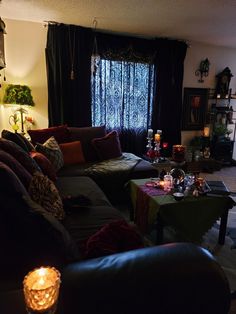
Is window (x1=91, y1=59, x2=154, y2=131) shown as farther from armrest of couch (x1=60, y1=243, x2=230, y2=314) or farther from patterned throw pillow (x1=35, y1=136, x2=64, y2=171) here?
armrest of couch (x1=60, y1=243, x2=230, y2=314)

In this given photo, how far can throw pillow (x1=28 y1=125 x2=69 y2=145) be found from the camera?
10.8 feet

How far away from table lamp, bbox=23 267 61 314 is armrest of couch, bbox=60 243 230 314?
0.31 ft

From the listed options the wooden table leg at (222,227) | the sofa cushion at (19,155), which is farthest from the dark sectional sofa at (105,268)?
the wooden table leg at (222,227)

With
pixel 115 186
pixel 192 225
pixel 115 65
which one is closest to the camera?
pixel 192 225

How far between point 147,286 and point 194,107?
452 centimetres

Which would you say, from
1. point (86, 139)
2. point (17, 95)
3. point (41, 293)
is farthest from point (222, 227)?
point (17, 95)

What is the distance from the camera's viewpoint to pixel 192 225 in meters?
2.09

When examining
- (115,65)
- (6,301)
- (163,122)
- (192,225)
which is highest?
(115,65)

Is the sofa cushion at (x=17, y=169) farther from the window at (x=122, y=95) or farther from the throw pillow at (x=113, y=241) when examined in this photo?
the window at (x=122, y=95)

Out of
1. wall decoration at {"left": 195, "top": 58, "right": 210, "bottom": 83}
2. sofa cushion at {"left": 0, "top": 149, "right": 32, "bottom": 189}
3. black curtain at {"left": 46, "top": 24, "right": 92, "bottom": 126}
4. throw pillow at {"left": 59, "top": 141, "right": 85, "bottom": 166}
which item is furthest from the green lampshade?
wall decoration at {"left": 195, "top": 58, "right": 210, "bottom": 83}

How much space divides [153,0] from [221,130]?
2.99 meters

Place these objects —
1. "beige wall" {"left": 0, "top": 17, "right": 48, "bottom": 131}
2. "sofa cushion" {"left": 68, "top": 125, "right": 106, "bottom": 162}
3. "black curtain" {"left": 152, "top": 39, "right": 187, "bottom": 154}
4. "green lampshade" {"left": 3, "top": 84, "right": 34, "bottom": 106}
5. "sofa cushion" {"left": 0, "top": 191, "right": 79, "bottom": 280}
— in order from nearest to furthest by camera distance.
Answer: "sofa cushion" {"left": 0, "top": 191, "right": 79, "bottom": 280} → "green lampshade" {"left": 3, "top": 84, "right": 34, "bottom": 106} → "sofa cushion" {"left": 68, "top": 125, "right": 106, "bottom": 162} → "beige wall" {"left": 0, "top": 17, "right": 48, "bottom": 131} → "black curtain" {"left": 152, "top": 39, "right": 187, "bottom": 154}

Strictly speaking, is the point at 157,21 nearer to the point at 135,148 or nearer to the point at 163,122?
the point at 163,122

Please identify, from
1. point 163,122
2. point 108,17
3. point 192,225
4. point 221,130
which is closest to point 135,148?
point 163,122
